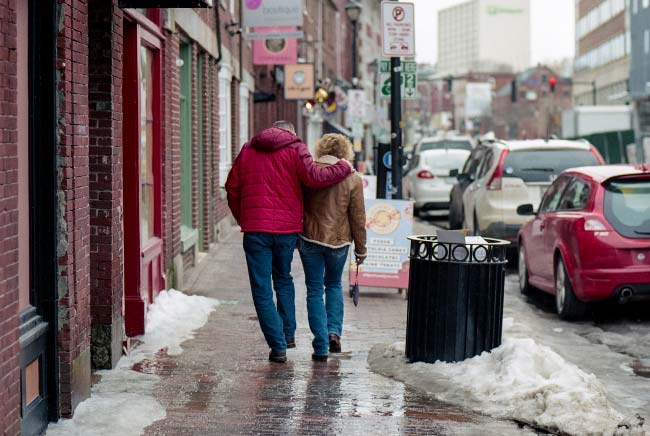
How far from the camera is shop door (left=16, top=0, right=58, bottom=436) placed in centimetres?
617

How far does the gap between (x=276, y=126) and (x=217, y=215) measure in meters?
9.77

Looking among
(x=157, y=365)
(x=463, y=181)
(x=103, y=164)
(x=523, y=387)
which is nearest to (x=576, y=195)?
(x=523, y=387)

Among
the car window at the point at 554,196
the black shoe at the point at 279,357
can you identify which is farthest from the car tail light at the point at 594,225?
the black shoe at the point at 279,357

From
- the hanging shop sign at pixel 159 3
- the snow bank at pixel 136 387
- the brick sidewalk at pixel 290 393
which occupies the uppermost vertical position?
the hanging shop sign at pixel 159 3

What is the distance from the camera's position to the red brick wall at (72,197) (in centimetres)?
666

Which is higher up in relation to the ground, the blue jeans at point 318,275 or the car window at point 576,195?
the car window at point 576,195

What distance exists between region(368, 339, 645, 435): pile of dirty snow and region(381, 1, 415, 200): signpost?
558 centimetres

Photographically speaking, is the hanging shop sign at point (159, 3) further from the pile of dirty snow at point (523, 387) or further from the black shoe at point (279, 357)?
the pile of dirty snow at point (523, 387)

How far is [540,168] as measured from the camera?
16266 mm

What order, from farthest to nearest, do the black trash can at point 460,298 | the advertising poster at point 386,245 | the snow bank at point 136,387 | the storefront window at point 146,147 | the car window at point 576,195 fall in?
1. the advertising poster at point 386,245
2. the car window at point 576,195
3. the storefront window at point 146,147
4. the black trash can at point 460,298
5. the snow bank at point 136,387

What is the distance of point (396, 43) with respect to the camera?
45.1ft

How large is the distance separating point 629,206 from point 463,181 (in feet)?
25.7

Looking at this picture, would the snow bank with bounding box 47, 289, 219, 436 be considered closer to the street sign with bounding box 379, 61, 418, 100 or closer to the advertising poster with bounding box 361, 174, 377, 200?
the advertising poster with bounding box 361, 174, 377, 200

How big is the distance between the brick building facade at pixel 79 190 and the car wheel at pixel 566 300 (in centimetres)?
385
